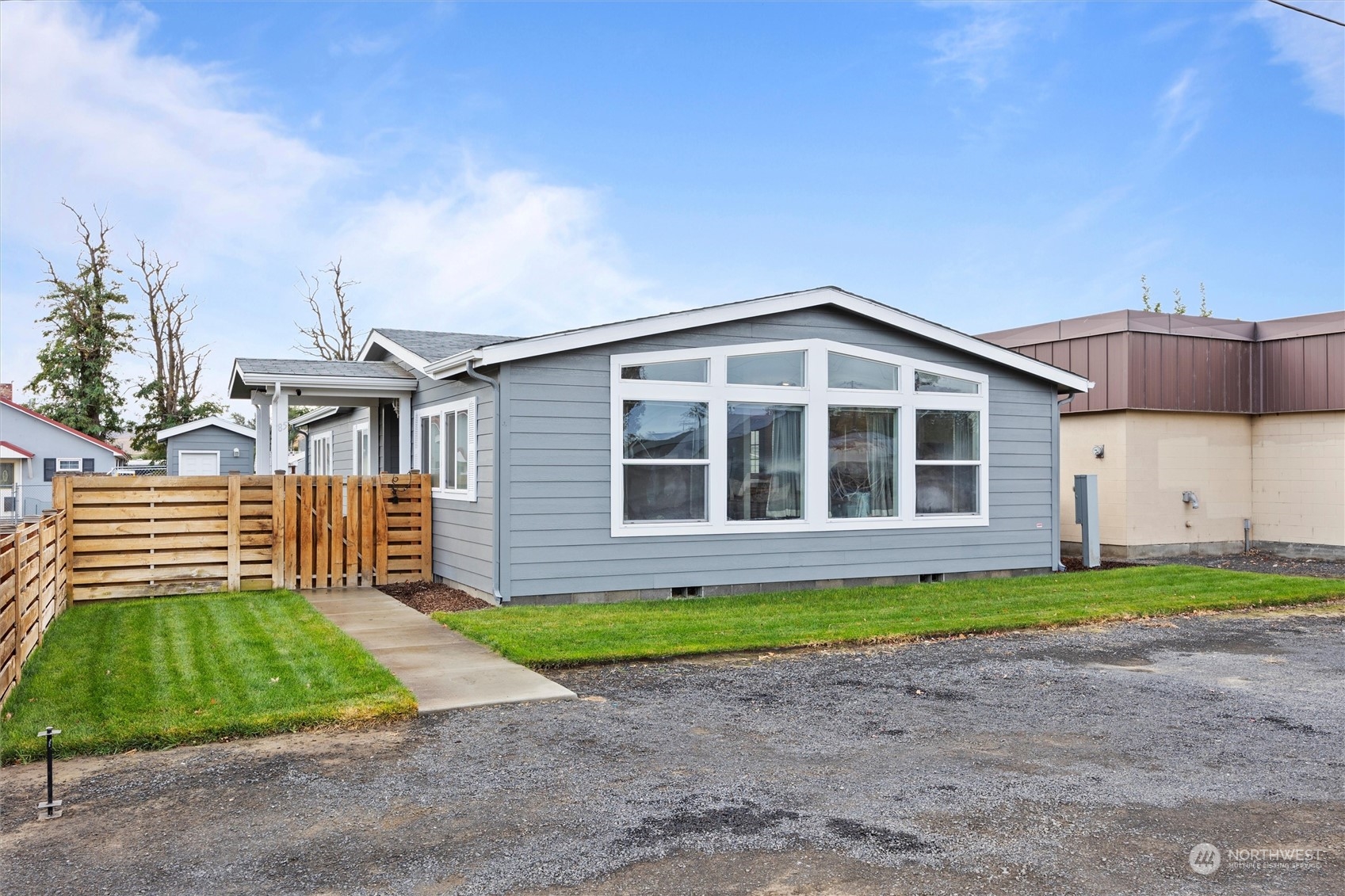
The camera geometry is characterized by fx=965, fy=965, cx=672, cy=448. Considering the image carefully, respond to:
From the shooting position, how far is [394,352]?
13219 mm

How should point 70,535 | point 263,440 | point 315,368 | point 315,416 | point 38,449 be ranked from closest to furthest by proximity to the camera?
1. point 70,535
2. point 315,368
3. point 263,440
4. point 315,416
5. point 38,449

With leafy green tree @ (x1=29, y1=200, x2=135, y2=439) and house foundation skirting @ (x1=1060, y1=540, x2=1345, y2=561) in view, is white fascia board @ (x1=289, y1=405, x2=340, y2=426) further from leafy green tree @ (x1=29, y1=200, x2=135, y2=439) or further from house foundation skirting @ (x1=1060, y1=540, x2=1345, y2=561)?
leafy green tree @ (x1=29, y1=200, x2=135, y2=439)

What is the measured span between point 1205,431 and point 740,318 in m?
9.46

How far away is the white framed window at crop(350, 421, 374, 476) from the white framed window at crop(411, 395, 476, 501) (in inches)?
117

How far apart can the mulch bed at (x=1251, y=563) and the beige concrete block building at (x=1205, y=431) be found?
22 centimetres

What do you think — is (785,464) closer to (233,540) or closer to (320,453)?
(233,540)

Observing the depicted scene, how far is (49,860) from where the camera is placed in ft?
12.3

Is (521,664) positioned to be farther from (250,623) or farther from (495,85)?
(495,85)

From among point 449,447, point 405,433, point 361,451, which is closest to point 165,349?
point 361,451

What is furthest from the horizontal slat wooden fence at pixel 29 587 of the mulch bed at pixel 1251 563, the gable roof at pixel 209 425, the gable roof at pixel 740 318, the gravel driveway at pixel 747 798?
the gable roof at pixel 209 425

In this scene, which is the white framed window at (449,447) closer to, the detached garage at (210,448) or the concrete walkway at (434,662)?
the concrete walkway at (434,662)

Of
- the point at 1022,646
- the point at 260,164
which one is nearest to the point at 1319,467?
the point at 1022,646

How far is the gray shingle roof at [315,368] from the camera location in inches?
493

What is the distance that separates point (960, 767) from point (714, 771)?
1.27m
